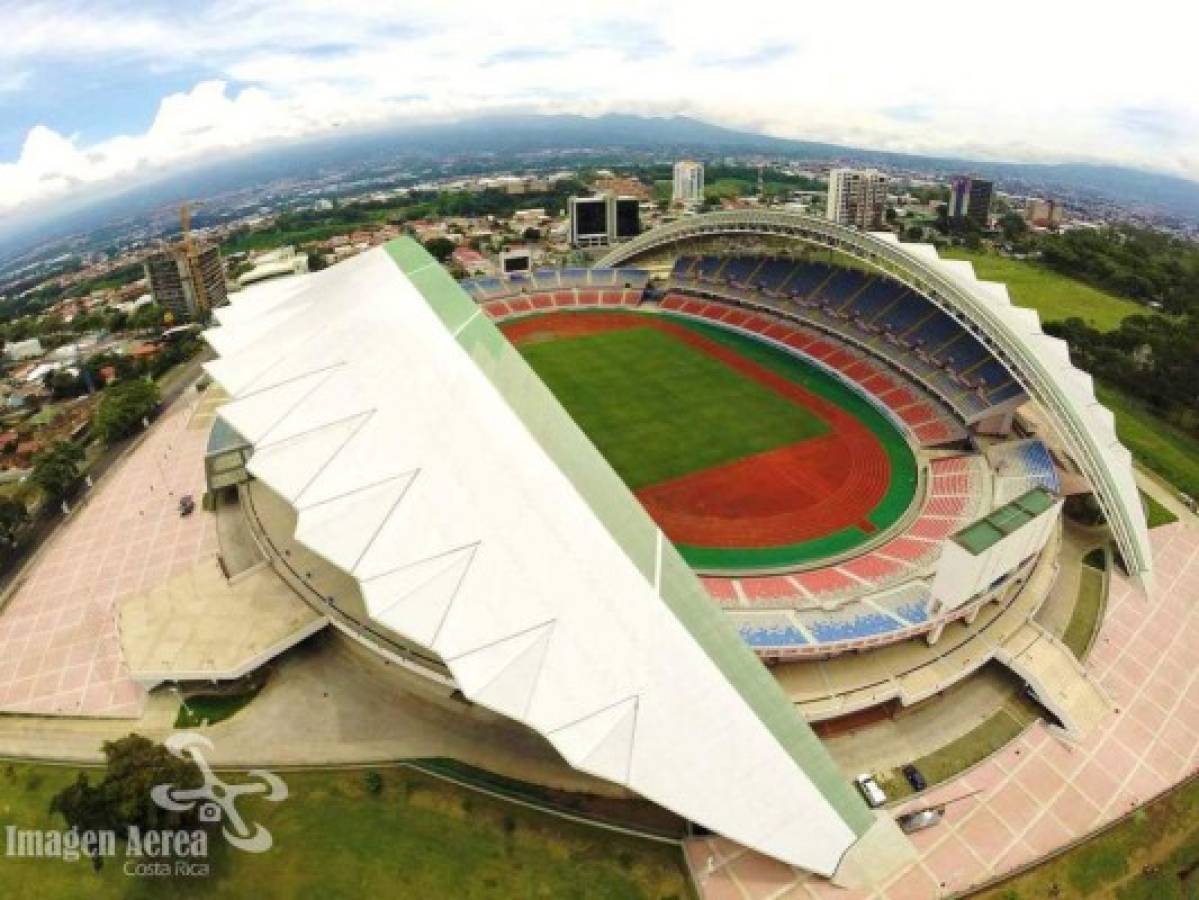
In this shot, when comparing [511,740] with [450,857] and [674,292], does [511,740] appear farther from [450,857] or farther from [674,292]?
[674,292]

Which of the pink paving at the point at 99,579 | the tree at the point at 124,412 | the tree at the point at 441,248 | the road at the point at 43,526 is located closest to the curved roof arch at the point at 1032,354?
the road at the point at 43,526

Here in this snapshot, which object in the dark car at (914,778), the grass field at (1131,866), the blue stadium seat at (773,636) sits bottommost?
the grass field at (1131,866)

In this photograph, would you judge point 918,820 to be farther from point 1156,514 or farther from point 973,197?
point 973,197

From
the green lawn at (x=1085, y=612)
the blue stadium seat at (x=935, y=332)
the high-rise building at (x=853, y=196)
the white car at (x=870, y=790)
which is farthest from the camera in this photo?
the high-rise building at (x=853, y=196)

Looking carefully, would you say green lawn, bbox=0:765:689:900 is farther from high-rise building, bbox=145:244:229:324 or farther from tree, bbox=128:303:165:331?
high-rise building, bbox=145:244:229:324

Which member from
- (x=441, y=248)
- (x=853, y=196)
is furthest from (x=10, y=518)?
(x=853, y=196)

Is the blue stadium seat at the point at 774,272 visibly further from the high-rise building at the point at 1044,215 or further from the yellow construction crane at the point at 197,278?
the high-rise building at the point at 1044,215
